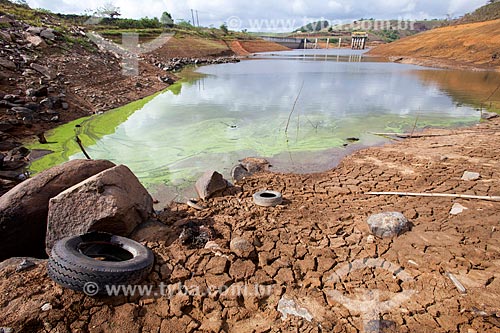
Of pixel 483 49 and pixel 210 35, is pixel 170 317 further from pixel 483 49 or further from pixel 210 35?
pixel 210 35

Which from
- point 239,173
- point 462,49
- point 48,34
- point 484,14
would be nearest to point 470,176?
point 239,173

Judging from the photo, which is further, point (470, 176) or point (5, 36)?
point (5, 36)

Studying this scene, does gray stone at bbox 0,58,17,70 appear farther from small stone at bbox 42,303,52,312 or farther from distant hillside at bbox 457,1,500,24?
distant hillside at bbox 457,1,500,24

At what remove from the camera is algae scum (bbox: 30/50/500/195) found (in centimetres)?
A: 680

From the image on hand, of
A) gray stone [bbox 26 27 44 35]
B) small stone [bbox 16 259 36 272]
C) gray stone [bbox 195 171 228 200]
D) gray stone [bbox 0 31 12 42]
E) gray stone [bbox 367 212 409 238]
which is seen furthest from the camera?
gray stone [bbox 26 27 44 35]

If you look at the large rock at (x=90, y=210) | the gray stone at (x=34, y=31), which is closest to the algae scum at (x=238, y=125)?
the large rock at (x=90, y=210)

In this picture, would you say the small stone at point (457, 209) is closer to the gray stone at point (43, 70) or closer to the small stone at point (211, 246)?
the small stone at point (211, 246)

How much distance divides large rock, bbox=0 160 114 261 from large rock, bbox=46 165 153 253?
1.15 feet

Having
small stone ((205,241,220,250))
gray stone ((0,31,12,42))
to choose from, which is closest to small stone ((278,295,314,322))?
small stone ((205,241,220,250))

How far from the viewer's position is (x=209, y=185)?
16.3ft

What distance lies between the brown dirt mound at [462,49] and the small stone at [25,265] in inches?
1401

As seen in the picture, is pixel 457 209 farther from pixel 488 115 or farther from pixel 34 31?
pixel 34 31

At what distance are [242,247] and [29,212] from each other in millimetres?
2678

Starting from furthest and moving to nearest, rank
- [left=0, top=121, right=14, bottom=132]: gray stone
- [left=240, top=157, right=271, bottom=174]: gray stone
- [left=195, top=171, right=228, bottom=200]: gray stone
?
[left=0, top=121, right=14, bottom=132]: gray stone, [left=240, top=157, right=271, bottom=174]: gray stone, [left=195, top=171, right=228, bottom=200]: gray stone
